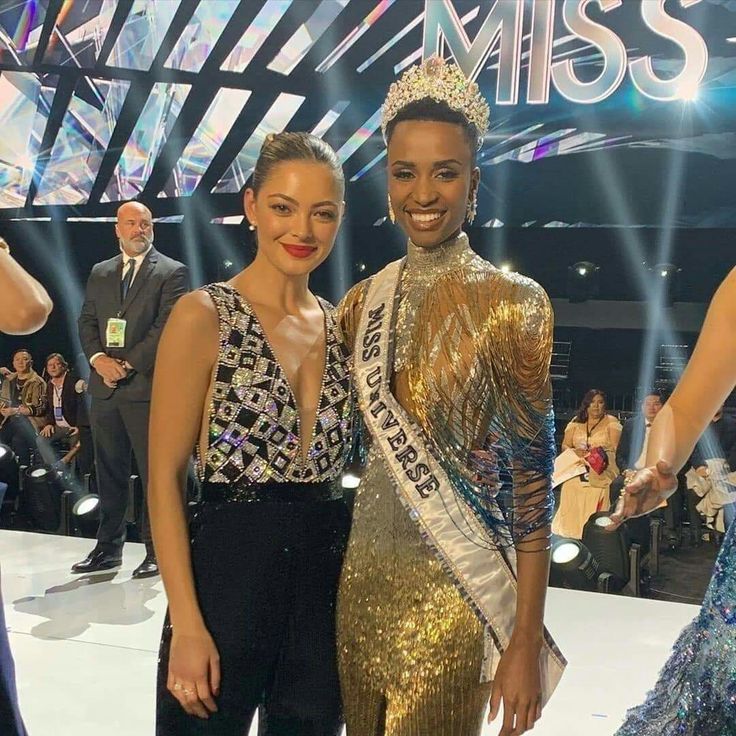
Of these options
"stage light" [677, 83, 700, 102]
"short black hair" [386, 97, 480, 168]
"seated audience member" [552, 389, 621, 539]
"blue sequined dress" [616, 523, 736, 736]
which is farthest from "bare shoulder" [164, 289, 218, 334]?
"stage light" [677, 83, 700, 102]

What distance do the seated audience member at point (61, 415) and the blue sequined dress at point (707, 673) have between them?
4220 millimetres

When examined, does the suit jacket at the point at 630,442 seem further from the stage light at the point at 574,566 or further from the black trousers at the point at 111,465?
the black trousers at the point at 111,465

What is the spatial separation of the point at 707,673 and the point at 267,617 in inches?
21.7

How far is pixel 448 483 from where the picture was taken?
42.3 inches

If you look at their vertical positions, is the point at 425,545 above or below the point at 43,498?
above

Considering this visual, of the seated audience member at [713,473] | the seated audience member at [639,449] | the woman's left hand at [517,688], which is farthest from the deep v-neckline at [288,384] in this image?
the seated audience member at [713,473]

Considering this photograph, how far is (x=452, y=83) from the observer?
3.53 ft

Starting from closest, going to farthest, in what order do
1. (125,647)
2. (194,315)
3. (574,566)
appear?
(194,315) → (125,647) → (574,566)

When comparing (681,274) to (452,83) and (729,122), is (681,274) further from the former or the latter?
(452,83)

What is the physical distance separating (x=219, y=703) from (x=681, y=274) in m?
4.06

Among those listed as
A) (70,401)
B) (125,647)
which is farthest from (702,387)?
(70,401)

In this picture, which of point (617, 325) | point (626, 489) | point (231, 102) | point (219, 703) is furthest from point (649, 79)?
point (219, 703)

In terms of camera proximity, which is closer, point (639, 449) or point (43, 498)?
point (639, 449)

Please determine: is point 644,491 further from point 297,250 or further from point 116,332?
point 116,332
